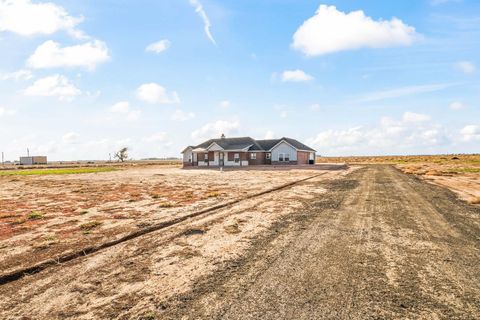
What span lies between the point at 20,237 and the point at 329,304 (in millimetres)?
7977

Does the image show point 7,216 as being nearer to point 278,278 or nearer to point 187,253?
point 187,253

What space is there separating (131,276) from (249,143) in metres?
51.9

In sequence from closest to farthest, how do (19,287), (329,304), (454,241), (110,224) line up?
(329,304), (19,287), (454,241), (110,224)

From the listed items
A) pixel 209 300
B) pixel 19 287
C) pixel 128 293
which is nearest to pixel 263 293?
pixel 209 300

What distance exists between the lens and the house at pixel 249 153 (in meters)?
55.2

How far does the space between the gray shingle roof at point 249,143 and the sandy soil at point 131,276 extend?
1884 inches

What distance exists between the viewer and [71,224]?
8.88 meters

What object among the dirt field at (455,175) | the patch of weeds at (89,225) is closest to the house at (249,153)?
the dirt field at (455,175)

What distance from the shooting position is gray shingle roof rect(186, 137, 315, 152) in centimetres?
5612

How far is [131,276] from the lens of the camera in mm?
5008

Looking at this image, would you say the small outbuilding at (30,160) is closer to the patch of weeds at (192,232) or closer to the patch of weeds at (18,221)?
the patch of weeds at (18,221)

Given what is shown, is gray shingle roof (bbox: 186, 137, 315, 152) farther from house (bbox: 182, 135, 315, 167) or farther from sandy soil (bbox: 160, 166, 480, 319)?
sandy soil (bbox: 160, 166, 480, 319)

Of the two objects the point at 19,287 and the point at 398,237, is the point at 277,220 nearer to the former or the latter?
the point at 398,237

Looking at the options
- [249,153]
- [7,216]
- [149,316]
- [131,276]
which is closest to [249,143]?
[249,153]
